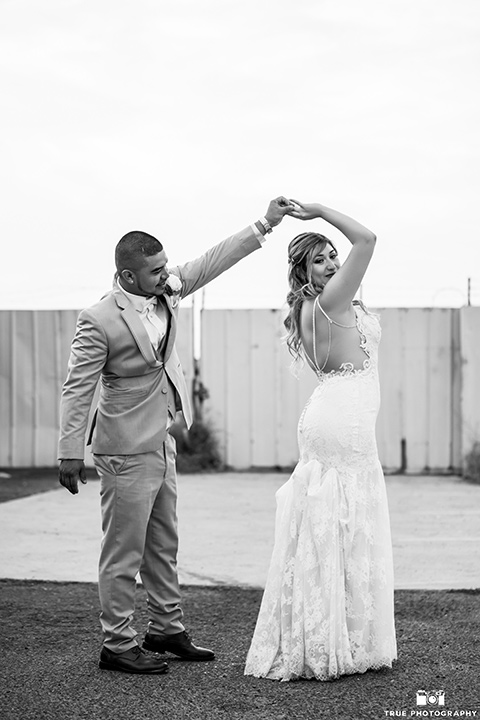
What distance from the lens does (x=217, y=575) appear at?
686 centimetres

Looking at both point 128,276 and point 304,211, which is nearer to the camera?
point 304,211

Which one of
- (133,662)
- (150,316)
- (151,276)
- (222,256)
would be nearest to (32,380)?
(222,256)

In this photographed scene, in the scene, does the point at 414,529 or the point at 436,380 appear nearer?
the point at 414,529

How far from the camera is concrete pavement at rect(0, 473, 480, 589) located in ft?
22.7

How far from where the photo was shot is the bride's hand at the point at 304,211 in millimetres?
4711

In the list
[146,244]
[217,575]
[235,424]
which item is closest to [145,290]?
[146,244]

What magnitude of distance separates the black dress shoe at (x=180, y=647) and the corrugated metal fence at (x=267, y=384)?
740 cm

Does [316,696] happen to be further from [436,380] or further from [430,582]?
[436,380]

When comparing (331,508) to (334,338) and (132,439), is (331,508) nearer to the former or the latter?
(334,338)

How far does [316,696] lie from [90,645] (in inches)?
54.4

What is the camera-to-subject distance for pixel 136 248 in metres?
4.79

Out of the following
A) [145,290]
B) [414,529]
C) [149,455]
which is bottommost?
[414,529]

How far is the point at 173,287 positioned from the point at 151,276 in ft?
0.41

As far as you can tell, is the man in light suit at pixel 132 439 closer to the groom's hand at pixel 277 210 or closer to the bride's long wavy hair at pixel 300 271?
the groom's hand at pixel 277 210
